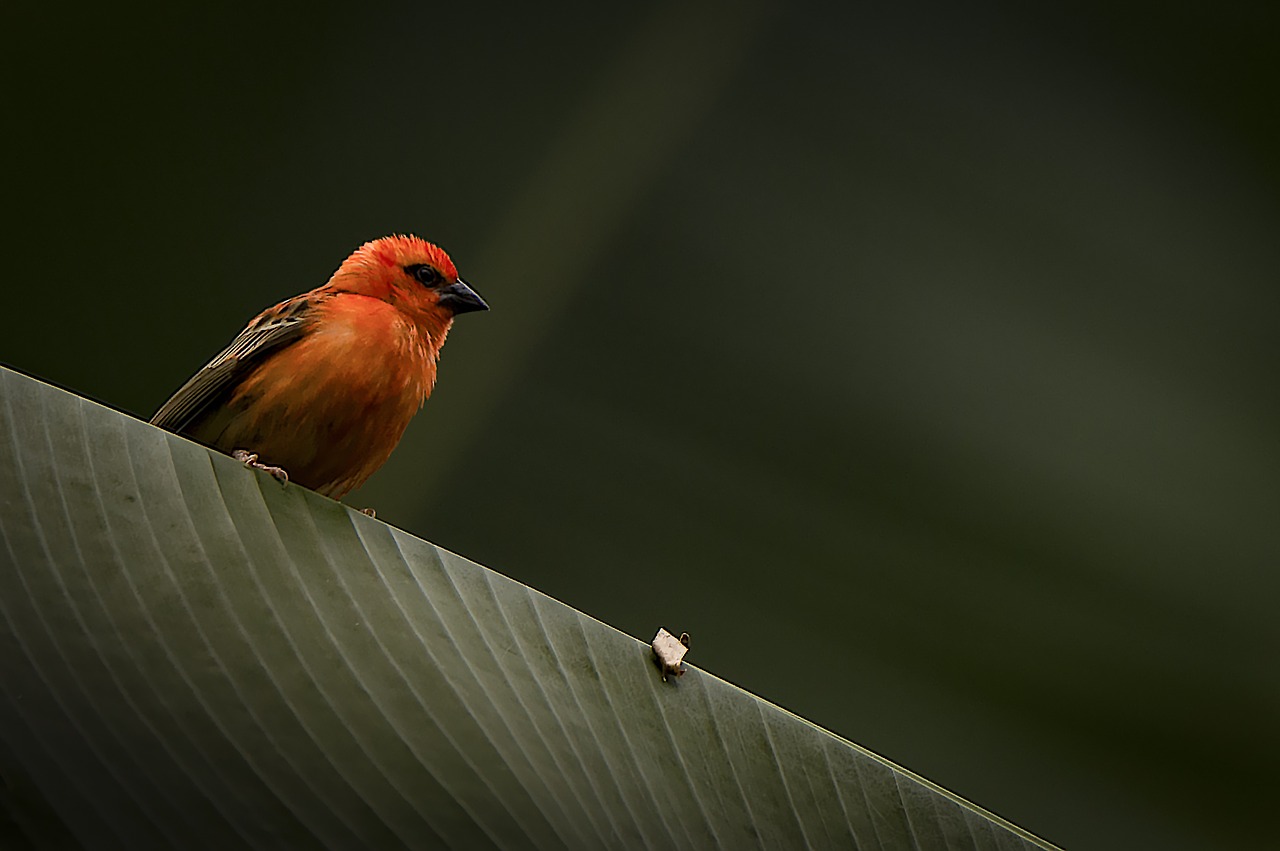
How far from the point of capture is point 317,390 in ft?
3.26

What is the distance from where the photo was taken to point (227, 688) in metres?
0.31

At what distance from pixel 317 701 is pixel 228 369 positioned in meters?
0.81

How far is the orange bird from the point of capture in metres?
1.00

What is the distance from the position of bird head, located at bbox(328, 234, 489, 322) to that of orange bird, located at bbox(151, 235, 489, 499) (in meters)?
0.03

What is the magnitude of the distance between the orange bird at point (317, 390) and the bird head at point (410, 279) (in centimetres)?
3

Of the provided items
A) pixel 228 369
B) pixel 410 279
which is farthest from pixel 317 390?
pixel 410 279

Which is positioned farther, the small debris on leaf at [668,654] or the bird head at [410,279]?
the bird head at [410,279]

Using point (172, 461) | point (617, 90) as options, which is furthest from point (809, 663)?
point (172, 461)

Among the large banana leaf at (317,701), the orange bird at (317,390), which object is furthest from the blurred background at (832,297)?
the large banana leaf at (317,701)

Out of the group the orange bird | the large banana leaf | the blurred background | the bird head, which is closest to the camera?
the large banana leaf

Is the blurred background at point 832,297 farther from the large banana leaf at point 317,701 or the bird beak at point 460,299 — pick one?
the large banana leaf at point 317,701

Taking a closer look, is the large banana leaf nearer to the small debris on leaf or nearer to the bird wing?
the small debris on leaf

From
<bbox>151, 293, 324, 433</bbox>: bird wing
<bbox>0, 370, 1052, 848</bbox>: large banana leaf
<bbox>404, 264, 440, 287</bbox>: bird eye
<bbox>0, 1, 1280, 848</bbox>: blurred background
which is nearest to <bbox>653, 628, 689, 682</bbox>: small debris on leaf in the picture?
<bbox>0, 370, 1052, 848</bbox>: large banana leaf

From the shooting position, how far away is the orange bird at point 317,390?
1.00 meters
